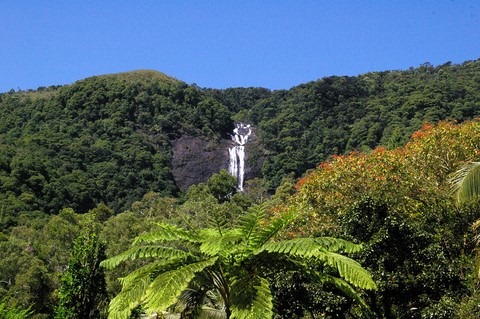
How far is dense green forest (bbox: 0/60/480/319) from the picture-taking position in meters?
12.9

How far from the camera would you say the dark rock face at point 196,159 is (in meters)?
89.1

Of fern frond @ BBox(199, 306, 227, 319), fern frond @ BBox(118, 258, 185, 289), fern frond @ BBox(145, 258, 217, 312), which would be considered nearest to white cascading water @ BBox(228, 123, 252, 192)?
fern frond @ BBox(199, 306, 227, 319)

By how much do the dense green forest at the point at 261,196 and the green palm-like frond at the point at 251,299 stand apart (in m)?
0.04

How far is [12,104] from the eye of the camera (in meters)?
100

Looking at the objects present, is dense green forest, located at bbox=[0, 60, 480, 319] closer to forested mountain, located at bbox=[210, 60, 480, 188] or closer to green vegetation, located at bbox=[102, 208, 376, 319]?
green vegetation, located at bbox=[102, 208, 376, 319]

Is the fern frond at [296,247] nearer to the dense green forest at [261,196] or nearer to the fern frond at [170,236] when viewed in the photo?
the dense green forest at [261,196]

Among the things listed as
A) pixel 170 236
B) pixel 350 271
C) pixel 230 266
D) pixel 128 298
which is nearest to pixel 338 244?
pixel 350 271

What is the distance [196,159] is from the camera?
308ft

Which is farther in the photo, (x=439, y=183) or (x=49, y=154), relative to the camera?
(x=49, y=154)

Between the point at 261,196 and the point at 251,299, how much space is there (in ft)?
25.0

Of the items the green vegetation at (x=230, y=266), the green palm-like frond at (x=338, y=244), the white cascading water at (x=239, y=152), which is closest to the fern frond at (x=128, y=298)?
the green vegetation at (x=230, y=266)

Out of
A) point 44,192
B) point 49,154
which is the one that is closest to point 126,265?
point 44,192

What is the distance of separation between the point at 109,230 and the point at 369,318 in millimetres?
23899

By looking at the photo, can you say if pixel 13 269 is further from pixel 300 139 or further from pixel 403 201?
pixel 300 139
